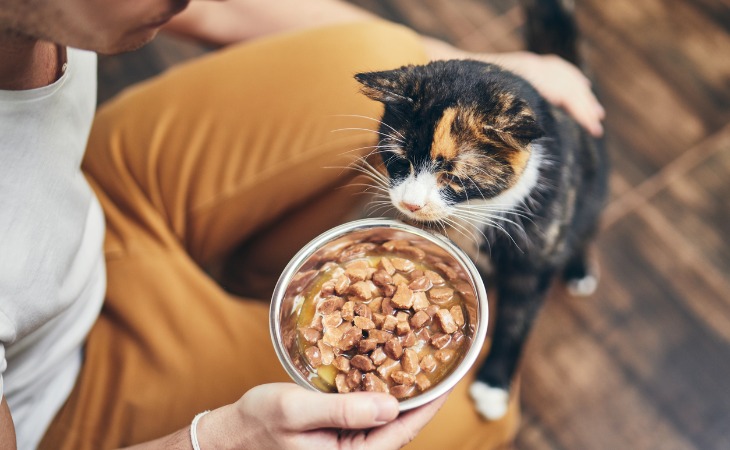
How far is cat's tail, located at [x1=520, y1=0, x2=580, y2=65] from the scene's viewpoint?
3.34 feet

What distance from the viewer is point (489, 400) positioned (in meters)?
0.91

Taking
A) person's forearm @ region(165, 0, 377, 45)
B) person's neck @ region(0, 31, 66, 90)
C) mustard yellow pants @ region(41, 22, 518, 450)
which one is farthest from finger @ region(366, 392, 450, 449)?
person's forearm @ region(165, 0, 377, 45)

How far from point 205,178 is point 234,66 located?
0.17 m

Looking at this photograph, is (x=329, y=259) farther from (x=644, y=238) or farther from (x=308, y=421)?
(x=644, y=238)

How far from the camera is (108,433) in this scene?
0.75m

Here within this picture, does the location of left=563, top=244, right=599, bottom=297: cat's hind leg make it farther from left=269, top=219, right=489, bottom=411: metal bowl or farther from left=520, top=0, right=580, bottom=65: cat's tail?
left=269, top=219, right=489, bottom=411: metal bowl

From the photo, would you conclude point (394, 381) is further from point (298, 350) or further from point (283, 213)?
point (283, 213)

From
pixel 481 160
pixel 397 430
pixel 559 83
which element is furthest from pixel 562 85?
pixel 397 430

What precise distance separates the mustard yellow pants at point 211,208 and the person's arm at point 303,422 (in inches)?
2.3

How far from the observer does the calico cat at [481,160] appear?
58 cm

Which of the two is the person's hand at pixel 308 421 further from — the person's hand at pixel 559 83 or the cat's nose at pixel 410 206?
the person's hand at pixel 559 83

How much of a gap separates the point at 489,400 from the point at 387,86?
21.2 inches

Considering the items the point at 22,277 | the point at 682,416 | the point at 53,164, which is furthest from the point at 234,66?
the point at 682,416

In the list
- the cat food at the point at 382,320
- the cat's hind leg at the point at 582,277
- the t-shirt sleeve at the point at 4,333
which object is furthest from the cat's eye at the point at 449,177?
the cat's hind leg at the point at 582,277
